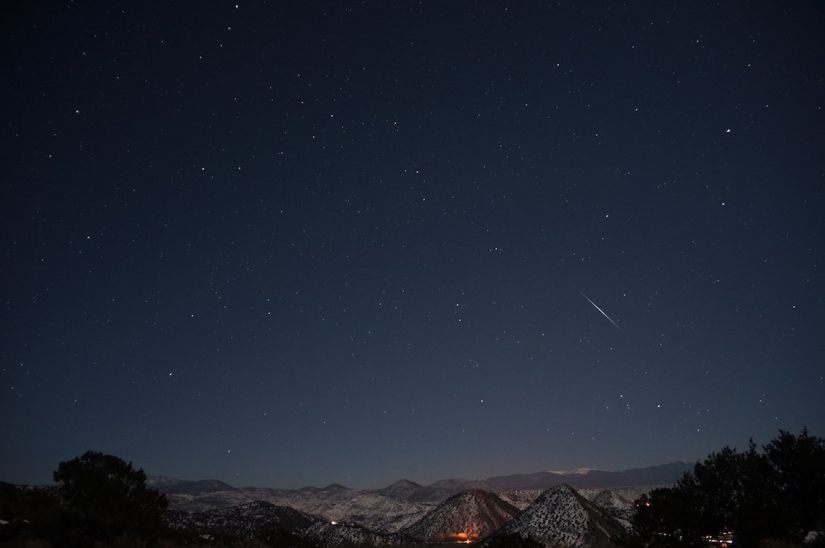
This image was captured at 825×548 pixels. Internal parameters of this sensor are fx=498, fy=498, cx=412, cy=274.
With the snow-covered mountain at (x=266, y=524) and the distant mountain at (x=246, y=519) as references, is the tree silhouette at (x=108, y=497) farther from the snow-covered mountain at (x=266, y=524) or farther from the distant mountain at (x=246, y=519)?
the distant mountain at (x=246, y=519)

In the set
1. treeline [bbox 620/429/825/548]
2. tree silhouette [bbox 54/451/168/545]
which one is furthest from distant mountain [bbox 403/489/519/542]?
tree silhouette [bbox 54/451/168/545]

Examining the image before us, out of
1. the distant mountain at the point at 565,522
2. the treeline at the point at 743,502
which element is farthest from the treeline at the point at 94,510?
the distant mountain at the point at 565,522

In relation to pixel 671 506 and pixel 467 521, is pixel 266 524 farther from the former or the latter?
pixel 671 506

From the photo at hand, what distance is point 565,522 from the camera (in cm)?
7612

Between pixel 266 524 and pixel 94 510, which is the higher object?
pixel 94 510

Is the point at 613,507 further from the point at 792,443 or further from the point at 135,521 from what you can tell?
the point at 135,521

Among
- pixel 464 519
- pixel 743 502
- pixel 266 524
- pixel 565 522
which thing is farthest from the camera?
pixel 464 519

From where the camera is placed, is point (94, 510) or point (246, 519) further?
point (246, 519)

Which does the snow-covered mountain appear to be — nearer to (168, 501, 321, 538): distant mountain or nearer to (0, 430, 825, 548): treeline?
(168, 501, 321, 538): distant mountain

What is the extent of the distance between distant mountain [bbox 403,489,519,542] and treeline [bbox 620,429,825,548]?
3464 inches

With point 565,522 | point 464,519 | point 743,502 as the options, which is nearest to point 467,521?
point 464,519

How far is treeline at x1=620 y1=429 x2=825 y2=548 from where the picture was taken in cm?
2388

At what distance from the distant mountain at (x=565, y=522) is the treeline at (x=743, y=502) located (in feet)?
114

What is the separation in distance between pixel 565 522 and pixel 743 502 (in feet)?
173
